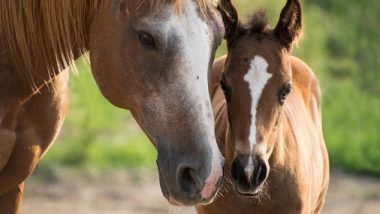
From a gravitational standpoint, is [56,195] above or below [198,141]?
below

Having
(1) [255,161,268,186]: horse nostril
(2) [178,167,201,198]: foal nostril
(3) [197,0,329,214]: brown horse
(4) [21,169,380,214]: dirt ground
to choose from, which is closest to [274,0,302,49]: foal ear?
(3) [197,0,329,214]: brown horse

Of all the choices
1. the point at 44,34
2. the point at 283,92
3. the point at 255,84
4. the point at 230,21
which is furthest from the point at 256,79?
the point at 44,34

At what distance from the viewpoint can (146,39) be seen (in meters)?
3.68

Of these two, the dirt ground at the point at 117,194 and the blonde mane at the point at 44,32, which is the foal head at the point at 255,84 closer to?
the blonde mane at the point at 44,32

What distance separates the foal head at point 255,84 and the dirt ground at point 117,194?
11.6 ft

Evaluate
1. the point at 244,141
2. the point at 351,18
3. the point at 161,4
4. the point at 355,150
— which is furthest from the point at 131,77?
the point at 351,18

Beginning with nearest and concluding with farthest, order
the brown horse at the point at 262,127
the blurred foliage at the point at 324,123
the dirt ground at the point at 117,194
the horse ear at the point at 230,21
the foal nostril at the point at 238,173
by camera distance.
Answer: the foal nostril at the point at 238,173, the brown horse at the point at 262,127, the horse ear at the point at 230,21, the dirt ground at the point at 117,194, the blurred foliage at the point at 324,123

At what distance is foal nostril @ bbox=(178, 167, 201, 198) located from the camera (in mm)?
3506

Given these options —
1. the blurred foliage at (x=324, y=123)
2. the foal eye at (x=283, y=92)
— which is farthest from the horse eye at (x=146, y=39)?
the blurred foliage at (x=324, y=123)

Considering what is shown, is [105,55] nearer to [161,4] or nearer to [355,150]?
[161,4]

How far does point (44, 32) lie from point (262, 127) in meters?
1.10

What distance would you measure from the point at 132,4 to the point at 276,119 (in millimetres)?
1147

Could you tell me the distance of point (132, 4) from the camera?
3725 mm

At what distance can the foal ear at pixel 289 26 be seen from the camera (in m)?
4.74
